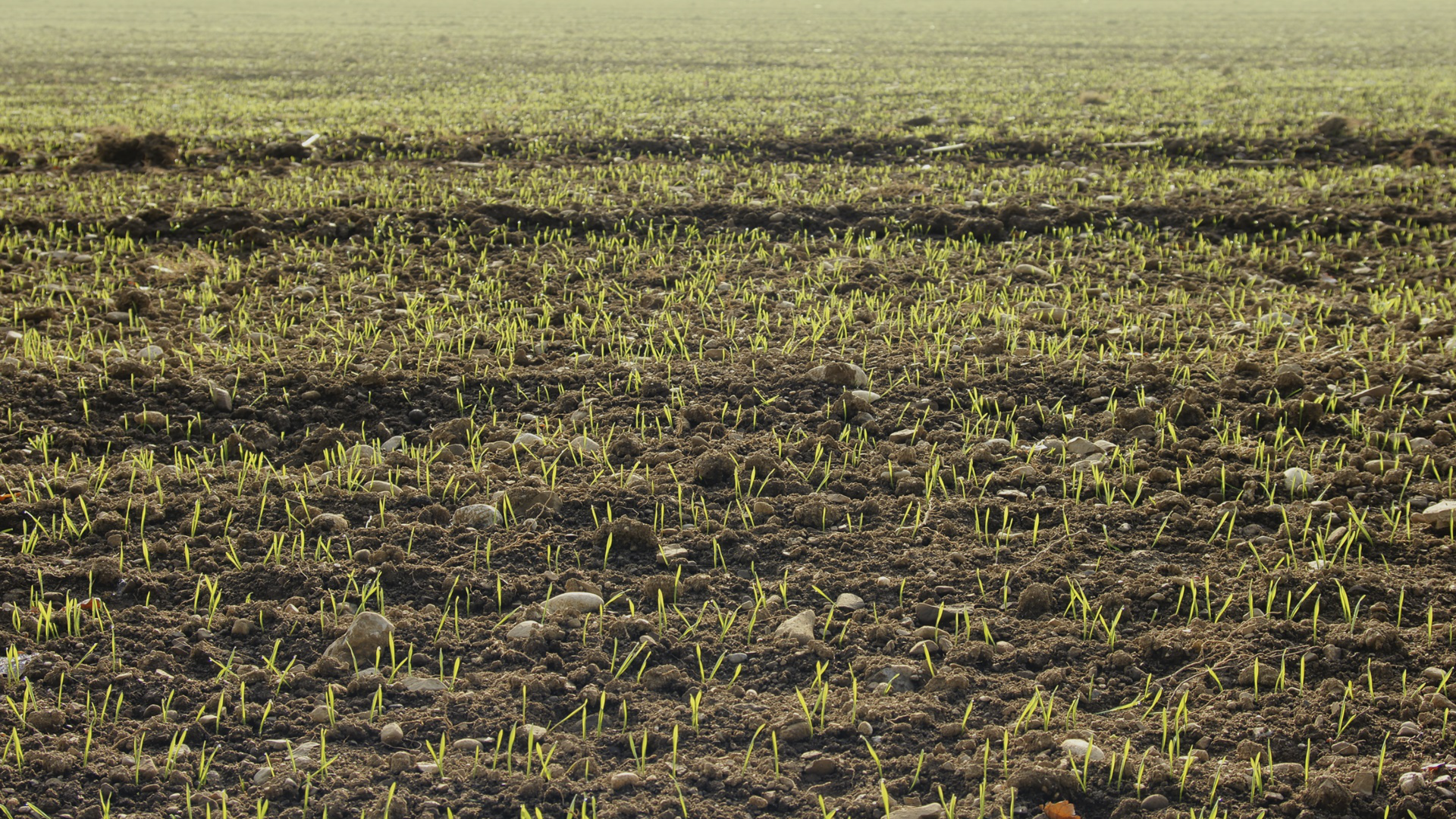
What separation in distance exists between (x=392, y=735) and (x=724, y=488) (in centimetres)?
162

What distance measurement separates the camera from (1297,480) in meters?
3.94

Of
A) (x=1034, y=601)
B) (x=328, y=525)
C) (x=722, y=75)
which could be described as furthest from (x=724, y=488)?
(x=722, y=75)

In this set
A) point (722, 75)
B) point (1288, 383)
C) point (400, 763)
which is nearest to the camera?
point (400, 763)

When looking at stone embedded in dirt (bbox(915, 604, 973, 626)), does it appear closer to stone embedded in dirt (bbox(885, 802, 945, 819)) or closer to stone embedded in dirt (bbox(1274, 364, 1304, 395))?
stone embedded in dirt (bbox(885, 802, 945, 819))

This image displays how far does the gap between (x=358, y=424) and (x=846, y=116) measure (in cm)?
902

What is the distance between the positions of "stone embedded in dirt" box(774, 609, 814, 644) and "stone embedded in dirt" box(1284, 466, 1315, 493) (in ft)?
6.26

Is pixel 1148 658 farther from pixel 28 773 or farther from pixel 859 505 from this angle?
pixel 28 773

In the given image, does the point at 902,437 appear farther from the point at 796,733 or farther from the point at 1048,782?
the point at 1048,782

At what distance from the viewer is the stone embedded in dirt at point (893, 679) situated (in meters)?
2.92

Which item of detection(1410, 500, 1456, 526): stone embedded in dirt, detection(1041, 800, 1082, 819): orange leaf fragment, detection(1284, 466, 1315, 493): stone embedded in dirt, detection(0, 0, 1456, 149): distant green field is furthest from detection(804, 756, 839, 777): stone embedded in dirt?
detection(0, 0, 1456, 149): distant green field

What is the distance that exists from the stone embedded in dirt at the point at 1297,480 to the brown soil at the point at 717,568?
44 mm

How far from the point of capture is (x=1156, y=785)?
101 inches

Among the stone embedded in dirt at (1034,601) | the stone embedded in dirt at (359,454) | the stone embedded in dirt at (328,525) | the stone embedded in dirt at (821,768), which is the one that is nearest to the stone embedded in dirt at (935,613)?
the stone embedded in dirt at (1034,601)

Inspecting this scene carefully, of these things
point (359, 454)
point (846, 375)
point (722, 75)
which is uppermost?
point (722, 75)
